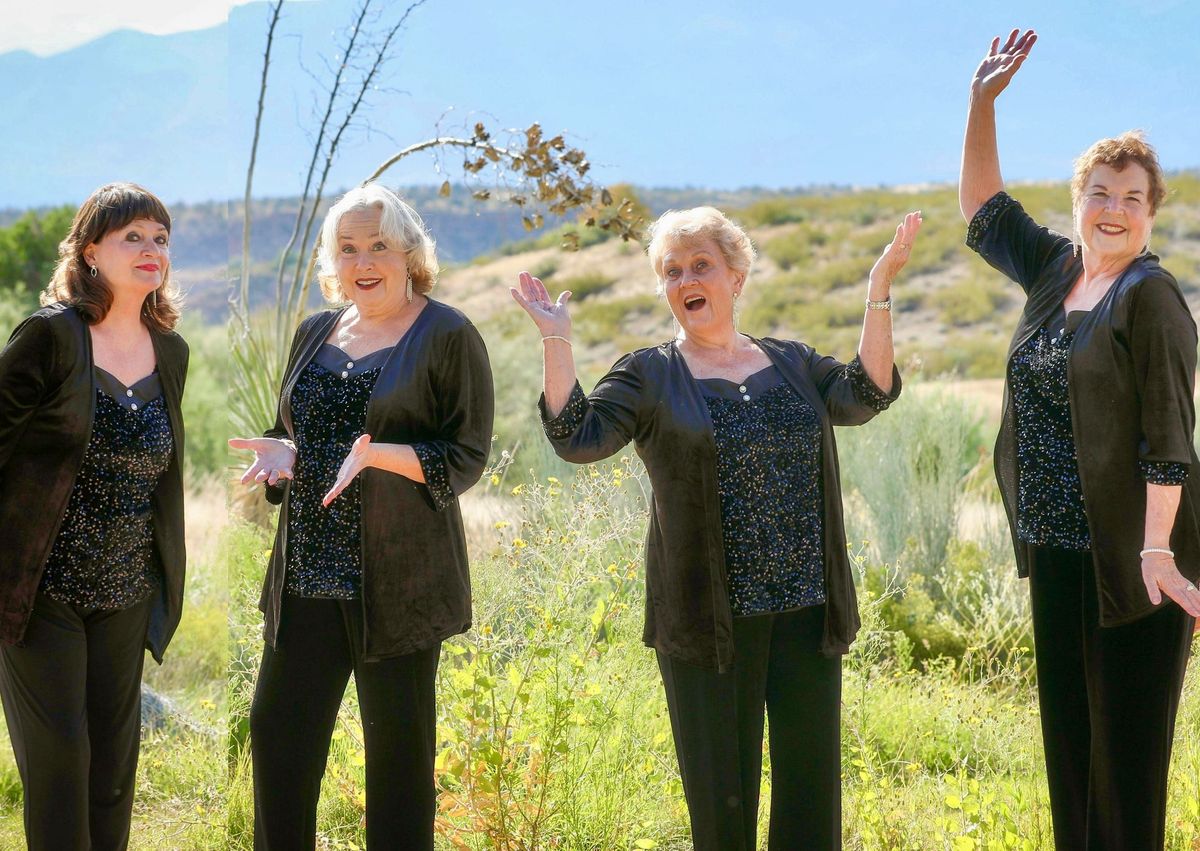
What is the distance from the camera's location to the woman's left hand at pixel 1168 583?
2395 mm

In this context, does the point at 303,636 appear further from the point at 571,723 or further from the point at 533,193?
the point at 533,193

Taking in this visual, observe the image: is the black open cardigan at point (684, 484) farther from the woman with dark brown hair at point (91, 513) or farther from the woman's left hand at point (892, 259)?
the woman with dark brown hair at point (91, 513)

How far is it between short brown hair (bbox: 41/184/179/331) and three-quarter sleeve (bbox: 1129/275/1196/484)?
2.25 m

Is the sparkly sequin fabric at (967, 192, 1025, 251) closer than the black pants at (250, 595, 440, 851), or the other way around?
the black pants at (250, 595, 440, 851)

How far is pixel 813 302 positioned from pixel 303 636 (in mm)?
29033

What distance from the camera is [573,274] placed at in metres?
33.7

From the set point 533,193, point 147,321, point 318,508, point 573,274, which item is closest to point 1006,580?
point 533,193

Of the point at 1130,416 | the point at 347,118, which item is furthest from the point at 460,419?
the point at 347,118

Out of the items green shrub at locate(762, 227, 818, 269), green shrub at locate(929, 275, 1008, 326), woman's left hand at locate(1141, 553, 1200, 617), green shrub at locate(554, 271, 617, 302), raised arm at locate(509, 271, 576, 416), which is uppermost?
green shrub at locate(762, 227, 818, 269)

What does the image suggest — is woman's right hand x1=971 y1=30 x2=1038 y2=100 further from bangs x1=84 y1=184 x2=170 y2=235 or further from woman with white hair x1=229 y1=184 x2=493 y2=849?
bangs x1=84 y1=184 x2=170 y2=235

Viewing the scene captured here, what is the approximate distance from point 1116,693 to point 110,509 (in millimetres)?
2286

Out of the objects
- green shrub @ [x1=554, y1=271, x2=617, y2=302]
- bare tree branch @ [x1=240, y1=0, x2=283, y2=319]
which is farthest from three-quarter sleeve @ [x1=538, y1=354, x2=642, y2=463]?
green shrub @ [x1=554, y1=271, x2=617, y2=302]

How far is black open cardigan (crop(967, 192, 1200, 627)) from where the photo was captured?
2418 mm

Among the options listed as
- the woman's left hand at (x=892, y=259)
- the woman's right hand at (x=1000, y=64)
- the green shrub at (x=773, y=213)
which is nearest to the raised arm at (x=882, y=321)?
the woman's left hand at (x=892, y=259)
